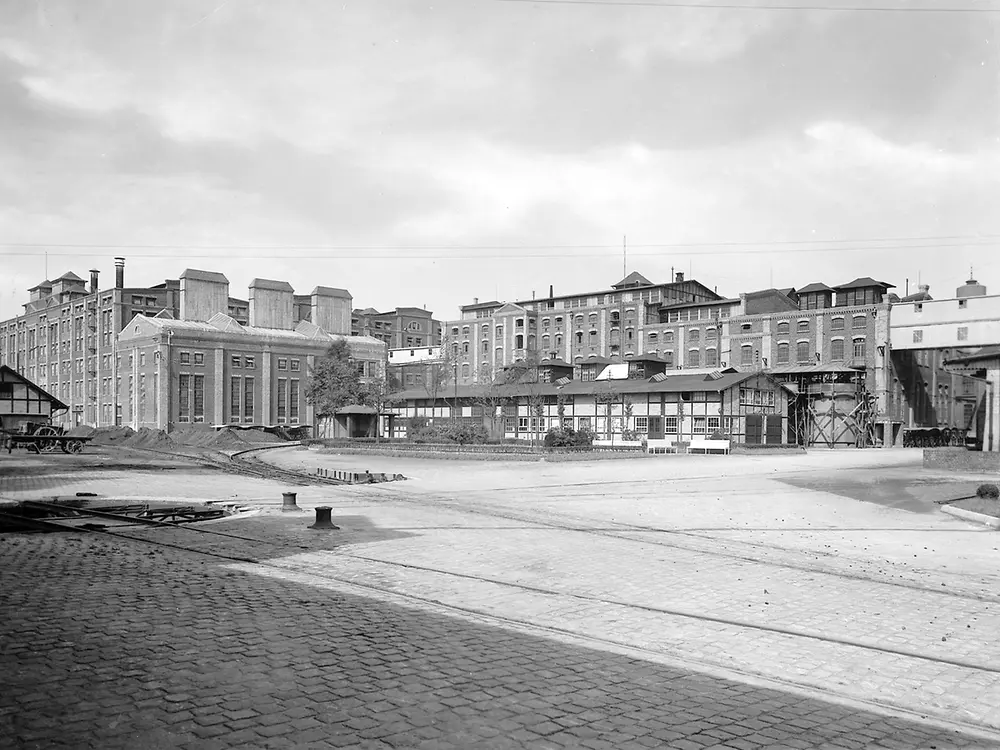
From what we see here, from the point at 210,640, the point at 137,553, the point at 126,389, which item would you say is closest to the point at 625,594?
the point at 210,640

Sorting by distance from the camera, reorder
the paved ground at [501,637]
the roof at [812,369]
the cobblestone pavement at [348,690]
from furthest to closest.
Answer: the roof at [812,369] < the paved ground at [501,637] < the cobblestone pavement at [348,690]

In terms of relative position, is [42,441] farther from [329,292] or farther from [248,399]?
[329,292]

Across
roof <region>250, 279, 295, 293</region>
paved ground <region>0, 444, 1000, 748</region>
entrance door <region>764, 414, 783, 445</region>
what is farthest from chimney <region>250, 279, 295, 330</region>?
paved ground <region>0, 444, 1000, 748</region>

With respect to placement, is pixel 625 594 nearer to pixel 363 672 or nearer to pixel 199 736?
pixel 363 672

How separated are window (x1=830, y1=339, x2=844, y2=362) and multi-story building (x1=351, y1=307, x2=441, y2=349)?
5740cm

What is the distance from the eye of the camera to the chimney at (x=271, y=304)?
275ft

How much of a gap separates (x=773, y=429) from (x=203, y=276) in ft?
185

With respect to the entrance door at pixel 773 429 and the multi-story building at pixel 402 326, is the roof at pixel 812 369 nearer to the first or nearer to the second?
the entrance door at pixel 773 429

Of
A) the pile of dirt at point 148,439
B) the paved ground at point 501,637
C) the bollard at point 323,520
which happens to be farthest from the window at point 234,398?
the bollard at point 323,520

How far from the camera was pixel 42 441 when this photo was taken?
49281 mm

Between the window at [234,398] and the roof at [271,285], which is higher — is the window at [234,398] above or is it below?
below

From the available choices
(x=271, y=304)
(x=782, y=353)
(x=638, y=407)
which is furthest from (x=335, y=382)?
(x=782, y=353)

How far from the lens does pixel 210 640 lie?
6.52m

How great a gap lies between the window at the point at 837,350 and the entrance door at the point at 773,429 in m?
17.2
